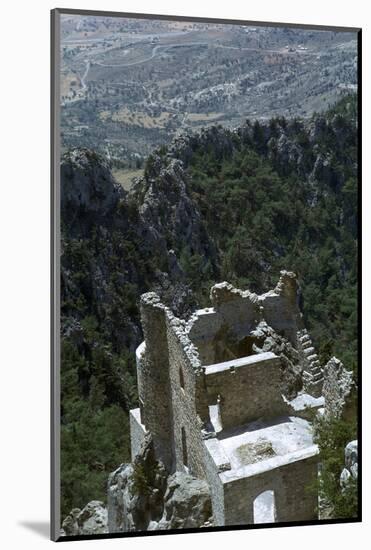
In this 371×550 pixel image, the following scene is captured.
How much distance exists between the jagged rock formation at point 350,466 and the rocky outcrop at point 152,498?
1.88m

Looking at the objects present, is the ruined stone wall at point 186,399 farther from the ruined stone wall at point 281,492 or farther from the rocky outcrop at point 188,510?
the ruined stone wall at point 281,492

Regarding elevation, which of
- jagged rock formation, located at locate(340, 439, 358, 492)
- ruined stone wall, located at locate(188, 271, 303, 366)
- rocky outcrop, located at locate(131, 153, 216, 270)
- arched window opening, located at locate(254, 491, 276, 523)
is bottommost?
arched window opening, located at locate(254, 491, 276, 523)

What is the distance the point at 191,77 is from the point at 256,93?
4.07 feet

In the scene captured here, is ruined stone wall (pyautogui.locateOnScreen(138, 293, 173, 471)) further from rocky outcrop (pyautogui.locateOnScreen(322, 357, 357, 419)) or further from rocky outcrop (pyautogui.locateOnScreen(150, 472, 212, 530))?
rocky outcrop (pyautogui.locateOnScreen(322, 357, 357, 419))

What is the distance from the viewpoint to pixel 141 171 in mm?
16156

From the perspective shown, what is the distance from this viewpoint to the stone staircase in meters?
14.6

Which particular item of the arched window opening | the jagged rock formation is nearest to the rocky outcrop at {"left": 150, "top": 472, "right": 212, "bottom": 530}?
the arched window opening

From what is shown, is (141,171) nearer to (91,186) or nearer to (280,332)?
(91,186)

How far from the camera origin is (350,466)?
44.5 feet

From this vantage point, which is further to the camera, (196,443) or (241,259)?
(241,259)

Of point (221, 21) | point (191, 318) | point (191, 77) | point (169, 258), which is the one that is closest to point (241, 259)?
point (169, 258)

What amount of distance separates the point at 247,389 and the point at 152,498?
195cm

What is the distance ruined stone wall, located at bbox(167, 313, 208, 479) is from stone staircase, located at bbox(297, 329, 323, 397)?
198 cm

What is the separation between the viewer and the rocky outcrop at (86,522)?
498 inches
